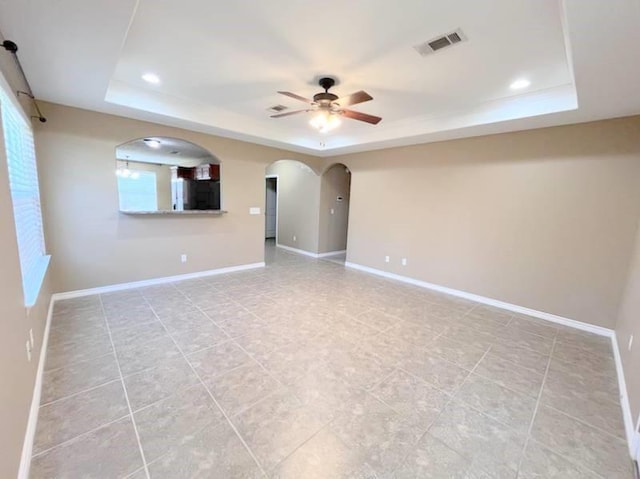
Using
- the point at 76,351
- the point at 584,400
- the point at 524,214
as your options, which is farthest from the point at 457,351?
the point at 76,351

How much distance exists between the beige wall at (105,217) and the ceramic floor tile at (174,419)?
286 cm

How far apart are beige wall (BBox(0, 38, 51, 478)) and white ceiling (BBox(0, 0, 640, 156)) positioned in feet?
4.08

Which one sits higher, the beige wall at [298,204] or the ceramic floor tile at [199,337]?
the beige wall at [298,204]

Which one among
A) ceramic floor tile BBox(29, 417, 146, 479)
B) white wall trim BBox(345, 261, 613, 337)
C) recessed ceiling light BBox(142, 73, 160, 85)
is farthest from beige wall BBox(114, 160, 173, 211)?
ceramic floor tile BBox(29, 417, 146, 479)

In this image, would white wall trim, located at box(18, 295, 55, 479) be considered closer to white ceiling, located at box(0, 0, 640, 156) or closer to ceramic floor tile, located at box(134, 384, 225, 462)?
ceramic floor tile, located at box(134, 384, 225, 462)

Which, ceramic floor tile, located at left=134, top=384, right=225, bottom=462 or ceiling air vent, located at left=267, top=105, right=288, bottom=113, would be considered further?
ceiling air vent, located at left=267, top=105, right=288, bottom=113

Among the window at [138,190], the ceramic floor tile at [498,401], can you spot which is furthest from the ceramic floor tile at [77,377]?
the window at [138,190]

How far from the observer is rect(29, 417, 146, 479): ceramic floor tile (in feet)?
4.52

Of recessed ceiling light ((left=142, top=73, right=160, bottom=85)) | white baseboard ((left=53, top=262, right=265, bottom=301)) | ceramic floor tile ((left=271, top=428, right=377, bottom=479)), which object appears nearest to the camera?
ceramic floor tile ((left=271, top=428, right=377, bottom=479))

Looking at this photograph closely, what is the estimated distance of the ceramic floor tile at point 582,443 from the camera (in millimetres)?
1551

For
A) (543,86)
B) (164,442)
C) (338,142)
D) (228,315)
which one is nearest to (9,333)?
(164,442)

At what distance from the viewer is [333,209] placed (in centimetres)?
696

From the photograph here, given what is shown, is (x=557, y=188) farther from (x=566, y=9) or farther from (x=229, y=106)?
(x=229, y=106)

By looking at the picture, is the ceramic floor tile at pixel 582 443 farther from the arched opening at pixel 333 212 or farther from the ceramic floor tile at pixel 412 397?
the arched opening at pixel 333 212
